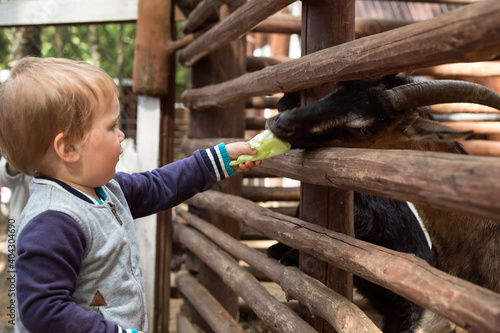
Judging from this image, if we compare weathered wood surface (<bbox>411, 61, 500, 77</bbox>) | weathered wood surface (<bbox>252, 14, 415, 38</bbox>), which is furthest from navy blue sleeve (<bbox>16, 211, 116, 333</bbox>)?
weathered wood surface (<bbox>411, 61, 500, 77</bbox>)

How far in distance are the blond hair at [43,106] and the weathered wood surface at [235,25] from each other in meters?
0.96

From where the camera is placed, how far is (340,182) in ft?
5.60

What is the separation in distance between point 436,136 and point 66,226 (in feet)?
4.33

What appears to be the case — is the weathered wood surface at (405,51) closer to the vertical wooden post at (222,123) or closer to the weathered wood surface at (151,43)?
the vertical wooden post at (222,123)

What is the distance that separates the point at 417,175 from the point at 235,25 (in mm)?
1759

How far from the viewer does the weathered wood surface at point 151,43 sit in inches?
156

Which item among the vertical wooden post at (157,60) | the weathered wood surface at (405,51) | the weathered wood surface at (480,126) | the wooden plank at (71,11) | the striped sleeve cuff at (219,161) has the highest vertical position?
the wooden plank at (71,11)

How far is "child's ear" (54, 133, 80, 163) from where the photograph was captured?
63.1 inches

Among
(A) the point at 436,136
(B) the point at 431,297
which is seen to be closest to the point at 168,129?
(A) the point at 436,136

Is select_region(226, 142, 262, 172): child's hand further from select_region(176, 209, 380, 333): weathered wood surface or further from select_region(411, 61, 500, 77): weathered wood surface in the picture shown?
select_region(411, 61, 500, 77): weathered wood surface

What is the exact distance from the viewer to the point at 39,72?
1.59 meters

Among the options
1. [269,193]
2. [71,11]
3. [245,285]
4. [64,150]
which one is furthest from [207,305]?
[71,11]

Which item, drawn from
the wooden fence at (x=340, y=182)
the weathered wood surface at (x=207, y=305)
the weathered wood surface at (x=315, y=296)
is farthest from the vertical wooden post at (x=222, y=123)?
the weathered wood surface at (x=315, y=296)

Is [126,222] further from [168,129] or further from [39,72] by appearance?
[168,129]
